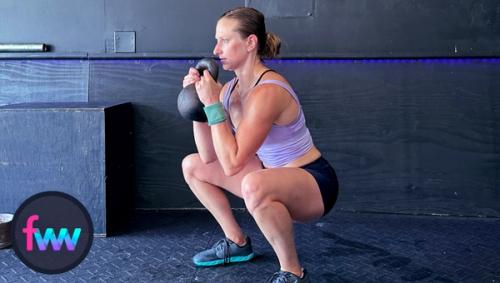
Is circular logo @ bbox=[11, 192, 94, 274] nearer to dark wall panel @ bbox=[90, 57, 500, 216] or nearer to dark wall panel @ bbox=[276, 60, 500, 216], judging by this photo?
dark wall panel @ bbox=[90, 57, 500, 216]

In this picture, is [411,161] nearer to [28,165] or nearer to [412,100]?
[412,100]

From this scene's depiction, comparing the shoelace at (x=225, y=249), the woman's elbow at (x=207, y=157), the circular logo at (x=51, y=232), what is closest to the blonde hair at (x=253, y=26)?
the woman's elbow at (x=207, y=157)

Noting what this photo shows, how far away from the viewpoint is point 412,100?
2.86m

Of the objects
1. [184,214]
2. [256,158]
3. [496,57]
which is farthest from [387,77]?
[184,214]

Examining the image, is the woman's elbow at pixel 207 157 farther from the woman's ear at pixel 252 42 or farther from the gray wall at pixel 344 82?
the gray wall at pixel 344 82

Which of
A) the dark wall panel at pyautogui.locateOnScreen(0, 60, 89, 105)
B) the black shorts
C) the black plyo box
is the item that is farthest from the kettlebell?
the dark wall panel at pyautogui.locateOnScreen(0, 60, 89, 105)

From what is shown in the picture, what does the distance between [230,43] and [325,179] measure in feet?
1.85

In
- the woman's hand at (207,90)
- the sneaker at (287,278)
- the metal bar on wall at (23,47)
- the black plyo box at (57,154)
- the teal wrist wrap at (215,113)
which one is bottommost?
the sneaker at (287,278)

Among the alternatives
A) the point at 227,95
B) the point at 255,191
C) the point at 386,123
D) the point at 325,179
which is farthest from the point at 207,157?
the point at 386,123

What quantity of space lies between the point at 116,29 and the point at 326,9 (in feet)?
3.51

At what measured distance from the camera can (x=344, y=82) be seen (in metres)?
2.87

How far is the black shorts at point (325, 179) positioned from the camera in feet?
6.24

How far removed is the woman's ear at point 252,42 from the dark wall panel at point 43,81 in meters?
1.31

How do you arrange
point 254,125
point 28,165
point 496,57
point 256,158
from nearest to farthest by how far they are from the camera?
point 254,125 < point 256,158 < point 28,165 < point 496,57
